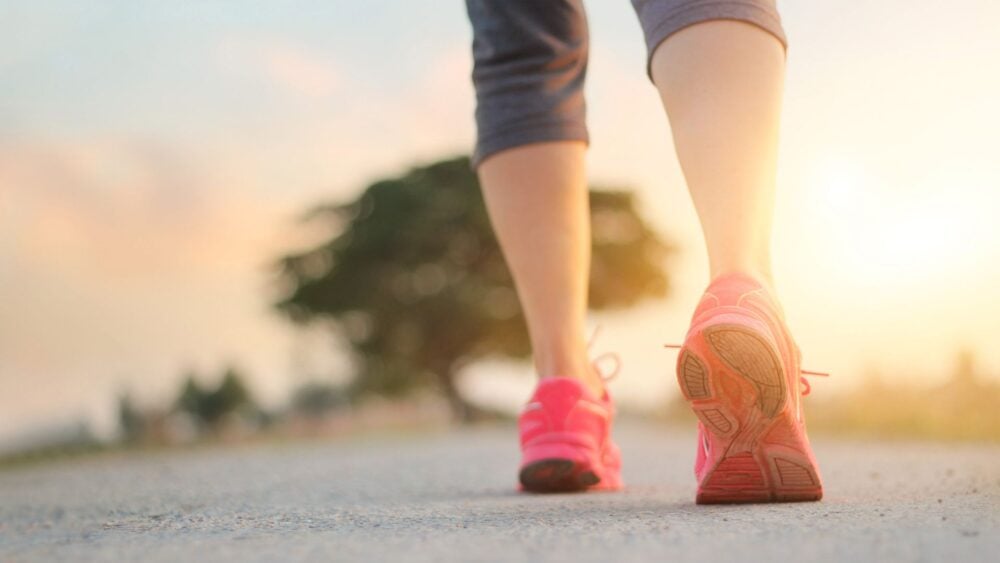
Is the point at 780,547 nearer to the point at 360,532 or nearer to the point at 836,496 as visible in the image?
the point at 360,532

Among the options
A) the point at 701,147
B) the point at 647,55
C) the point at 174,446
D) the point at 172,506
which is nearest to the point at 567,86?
the point at 647,55

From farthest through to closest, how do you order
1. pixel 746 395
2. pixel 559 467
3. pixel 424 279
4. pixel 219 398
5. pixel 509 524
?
1. pixel 424 279
2. pixel 219 398
3. pixel 559 467
4. pixel 746 395
5. pixel 509 524

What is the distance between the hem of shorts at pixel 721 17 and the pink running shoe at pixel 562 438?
1.86 feet

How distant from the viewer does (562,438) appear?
1.61 metres

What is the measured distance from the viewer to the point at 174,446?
24.6 ft

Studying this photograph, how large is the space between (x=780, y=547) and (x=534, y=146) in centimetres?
97

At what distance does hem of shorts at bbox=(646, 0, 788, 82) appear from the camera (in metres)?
1.24

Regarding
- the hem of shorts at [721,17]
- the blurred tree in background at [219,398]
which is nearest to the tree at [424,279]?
the blurred tree in background at [219,398]

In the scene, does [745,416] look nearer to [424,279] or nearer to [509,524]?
[509,524]

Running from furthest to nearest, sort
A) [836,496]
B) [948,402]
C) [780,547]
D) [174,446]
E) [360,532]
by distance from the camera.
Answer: [174,446] → [948,402] → [836,496] → [360,532] → [780,547]

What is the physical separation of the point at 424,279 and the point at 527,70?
14679mm

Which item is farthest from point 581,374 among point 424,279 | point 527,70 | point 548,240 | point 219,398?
point 424,279

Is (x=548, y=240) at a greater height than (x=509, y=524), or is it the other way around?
(x=548, y=240)

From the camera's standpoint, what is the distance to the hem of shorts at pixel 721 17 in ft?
4.08
